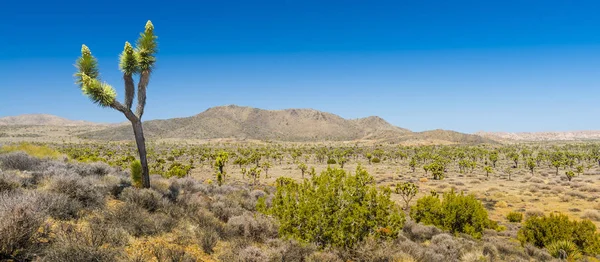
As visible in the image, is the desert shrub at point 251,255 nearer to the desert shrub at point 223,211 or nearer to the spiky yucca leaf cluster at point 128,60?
the desert shrub at point 223,211

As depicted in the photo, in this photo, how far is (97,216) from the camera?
9.13 metres

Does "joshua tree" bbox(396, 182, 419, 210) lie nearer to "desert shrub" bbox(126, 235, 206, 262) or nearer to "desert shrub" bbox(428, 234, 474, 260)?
"desert shrub" bbox(428, 234, 474, 260)

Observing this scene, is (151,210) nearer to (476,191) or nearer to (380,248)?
(380,248)

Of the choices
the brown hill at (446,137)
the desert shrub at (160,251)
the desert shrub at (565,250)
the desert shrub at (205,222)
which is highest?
the brown hill at (446,137)

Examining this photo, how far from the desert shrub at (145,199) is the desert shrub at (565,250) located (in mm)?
18966

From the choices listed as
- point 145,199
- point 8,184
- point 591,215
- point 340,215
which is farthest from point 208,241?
point 591,215

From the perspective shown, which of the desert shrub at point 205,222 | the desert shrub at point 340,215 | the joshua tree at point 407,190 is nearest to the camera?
the desert shrub at point 205,222

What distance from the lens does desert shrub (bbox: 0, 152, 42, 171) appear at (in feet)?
50.5

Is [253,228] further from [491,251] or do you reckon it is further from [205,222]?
[491,251]

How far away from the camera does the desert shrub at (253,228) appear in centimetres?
1136

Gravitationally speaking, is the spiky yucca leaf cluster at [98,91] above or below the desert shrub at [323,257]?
above

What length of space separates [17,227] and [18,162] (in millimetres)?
13559

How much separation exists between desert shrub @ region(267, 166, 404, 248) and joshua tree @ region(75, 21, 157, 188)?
7.72 metres

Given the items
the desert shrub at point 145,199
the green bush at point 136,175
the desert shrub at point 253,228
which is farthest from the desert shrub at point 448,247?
the green bush at point 136,175
